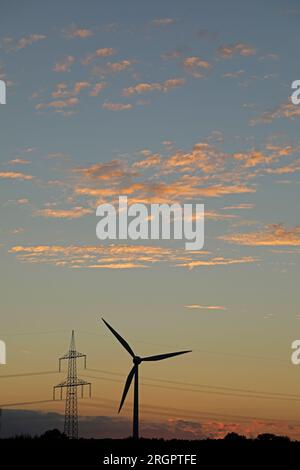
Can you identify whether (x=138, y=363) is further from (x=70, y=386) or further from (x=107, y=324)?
(x=70, y=386)

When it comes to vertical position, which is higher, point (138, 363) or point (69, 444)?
point (138, 363)

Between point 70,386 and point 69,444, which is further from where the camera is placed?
point 70,386
